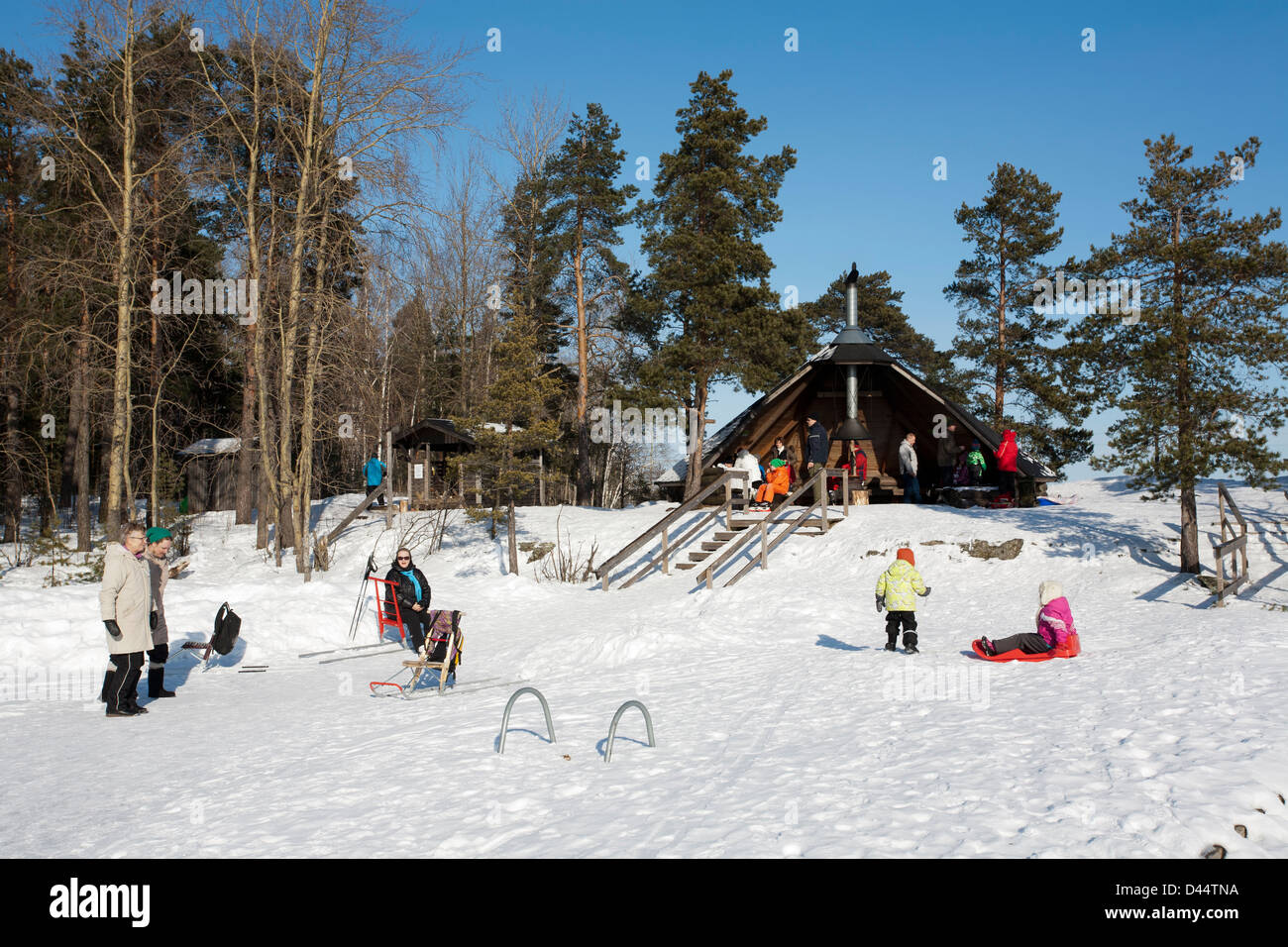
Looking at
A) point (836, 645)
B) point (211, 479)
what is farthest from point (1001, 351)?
point (211, 479)

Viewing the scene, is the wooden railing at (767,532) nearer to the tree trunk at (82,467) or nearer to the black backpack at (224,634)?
the black backpack at (224,634)

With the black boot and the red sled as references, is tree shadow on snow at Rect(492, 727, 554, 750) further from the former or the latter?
the red sled

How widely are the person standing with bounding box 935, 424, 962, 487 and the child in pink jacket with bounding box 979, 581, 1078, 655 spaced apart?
12.5m

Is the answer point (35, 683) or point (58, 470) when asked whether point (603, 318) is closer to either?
point (58, 470)

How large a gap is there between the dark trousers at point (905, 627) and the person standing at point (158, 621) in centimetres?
868

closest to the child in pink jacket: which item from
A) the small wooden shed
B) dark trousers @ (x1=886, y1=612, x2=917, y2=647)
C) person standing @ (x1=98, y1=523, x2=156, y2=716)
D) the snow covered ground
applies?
the snow covered ground

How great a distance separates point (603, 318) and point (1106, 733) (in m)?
28.4

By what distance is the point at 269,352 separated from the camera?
22344 millimetres

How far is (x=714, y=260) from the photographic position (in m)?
24.3

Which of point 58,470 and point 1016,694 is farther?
point 58,470

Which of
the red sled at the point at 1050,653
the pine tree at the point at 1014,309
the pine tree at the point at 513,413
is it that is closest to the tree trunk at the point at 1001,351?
the pine tree at the point at 1014,309

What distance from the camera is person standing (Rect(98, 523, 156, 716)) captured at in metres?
8.29

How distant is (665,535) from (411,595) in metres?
7.53
